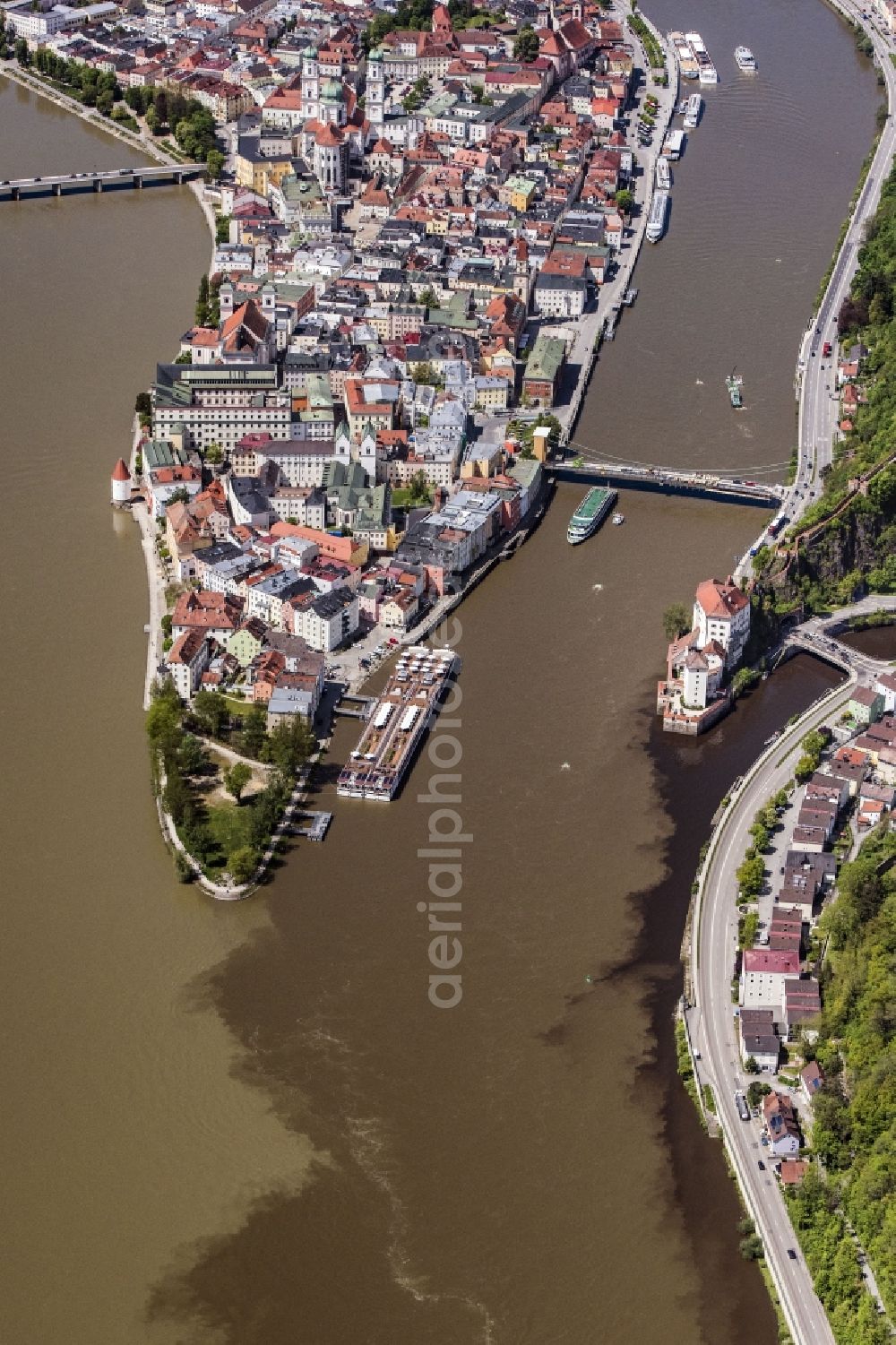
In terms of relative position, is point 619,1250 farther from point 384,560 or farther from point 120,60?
point 120,60

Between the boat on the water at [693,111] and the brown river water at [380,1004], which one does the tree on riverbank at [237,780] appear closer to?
the brown river water at [380,1004]

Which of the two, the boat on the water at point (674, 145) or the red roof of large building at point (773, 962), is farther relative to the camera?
the boat on the water at point (674, 145)

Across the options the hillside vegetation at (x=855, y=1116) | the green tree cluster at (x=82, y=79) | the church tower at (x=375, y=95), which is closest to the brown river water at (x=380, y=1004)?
the hillside vegetation at (x=855, y=1116)

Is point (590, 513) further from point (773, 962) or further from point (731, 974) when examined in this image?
point (773, 962)

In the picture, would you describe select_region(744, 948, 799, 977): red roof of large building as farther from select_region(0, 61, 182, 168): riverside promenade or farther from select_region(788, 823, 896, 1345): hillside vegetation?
select_region(0, 61, 182, 168): riverside promenade

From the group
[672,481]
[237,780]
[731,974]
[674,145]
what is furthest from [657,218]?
[731,974]
